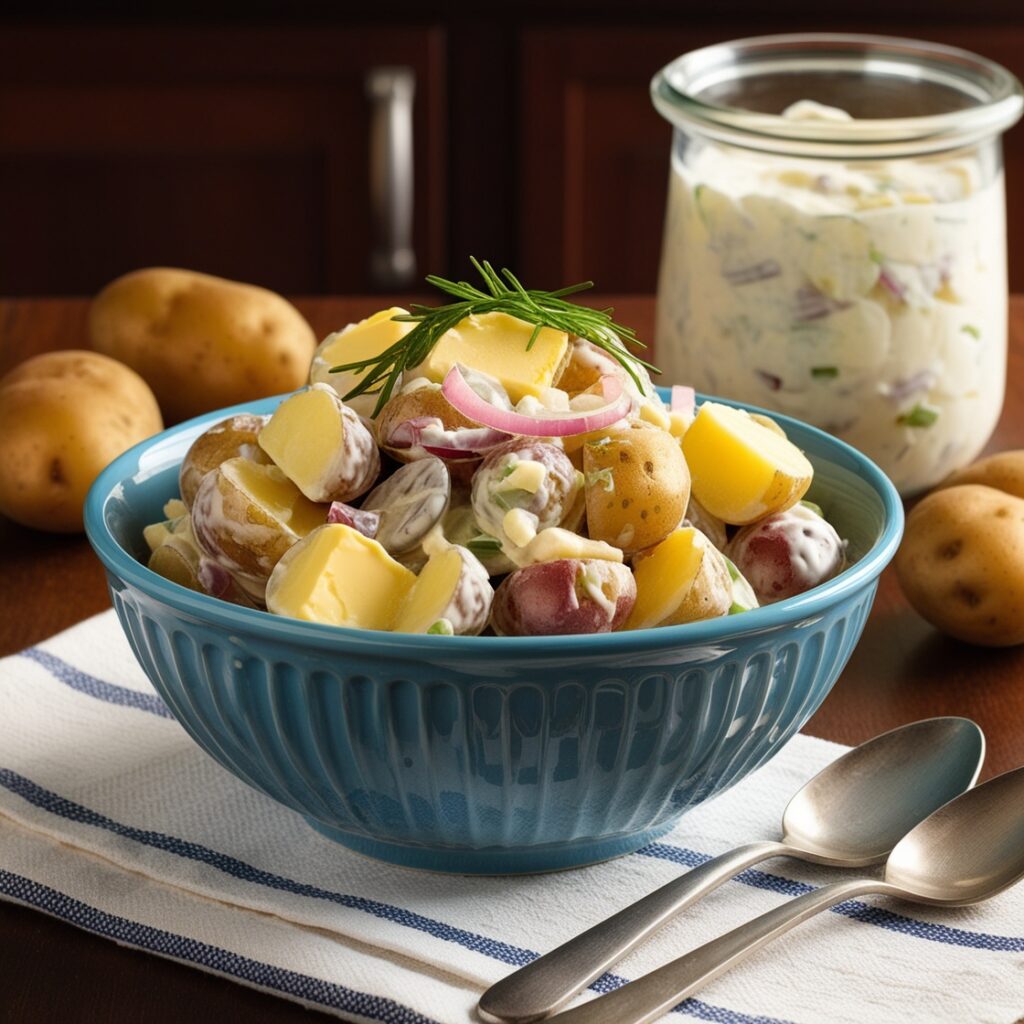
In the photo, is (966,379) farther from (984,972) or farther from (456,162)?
(456,162)

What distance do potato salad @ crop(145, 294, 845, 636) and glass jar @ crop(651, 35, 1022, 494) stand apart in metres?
0.42

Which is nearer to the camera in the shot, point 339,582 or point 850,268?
point 339,582

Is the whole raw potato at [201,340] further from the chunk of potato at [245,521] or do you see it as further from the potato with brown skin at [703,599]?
the potato with brown skin at [703,599]

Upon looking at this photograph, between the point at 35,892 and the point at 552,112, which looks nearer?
the point at 35,892

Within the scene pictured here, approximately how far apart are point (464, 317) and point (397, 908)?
1.06ft

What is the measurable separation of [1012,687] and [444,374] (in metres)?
0.48

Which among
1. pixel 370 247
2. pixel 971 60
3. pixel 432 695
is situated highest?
pixel 971 60

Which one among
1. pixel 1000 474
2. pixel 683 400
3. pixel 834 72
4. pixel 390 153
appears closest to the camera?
pixel 683 400

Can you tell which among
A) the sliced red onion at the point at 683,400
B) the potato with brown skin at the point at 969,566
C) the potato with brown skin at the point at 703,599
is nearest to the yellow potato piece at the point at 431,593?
the potato with brown skin at the point at 703,599

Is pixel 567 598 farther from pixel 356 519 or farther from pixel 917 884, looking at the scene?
pixel 917 884

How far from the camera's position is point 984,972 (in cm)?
78

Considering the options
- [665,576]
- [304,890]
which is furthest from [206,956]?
[665,576]

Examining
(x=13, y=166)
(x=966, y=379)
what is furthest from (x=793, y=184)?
(x=13, y=166)

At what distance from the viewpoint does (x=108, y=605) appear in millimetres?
1187
